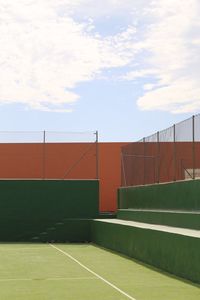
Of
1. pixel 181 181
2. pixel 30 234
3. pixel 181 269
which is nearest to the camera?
pixel 181 269

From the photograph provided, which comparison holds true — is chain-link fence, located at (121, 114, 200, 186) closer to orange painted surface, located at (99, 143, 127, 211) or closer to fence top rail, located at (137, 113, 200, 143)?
fence top rail, located at (137, 113, 200, 143)

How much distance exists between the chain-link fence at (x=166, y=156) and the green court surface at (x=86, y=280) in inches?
145

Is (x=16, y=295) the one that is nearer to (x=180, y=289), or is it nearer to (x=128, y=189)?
(x=180, y=289)

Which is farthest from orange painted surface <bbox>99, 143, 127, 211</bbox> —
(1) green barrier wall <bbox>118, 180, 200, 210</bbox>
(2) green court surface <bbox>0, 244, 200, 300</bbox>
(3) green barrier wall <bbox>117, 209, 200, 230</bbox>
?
(2) green court surface <bbox>0, 244, 200, 300</bbox>

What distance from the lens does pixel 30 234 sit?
95.9 feet

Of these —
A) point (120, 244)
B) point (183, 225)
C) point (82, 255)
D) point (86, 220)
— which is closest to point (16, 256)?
point (82, 255)

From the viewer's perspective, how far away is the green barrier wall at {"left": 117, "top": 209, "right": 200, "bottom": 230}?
1723 cm

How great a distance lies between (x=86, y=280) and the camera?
13734 millimetres

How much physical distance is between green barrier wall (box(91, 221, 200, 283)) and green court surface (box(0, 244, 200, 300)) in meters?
0.28

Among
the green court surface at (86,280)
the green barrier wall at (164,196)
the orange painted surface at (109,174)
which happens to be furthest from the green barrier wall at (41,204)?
the green court surface at (86,280)

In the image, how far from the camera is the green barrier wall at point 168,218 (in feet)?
56.5

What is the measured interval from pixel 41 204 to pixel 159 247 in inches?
575

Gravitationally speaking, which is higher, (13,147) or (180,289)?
(13,147)

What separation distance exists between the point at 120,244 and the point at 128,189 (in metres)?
8.46
